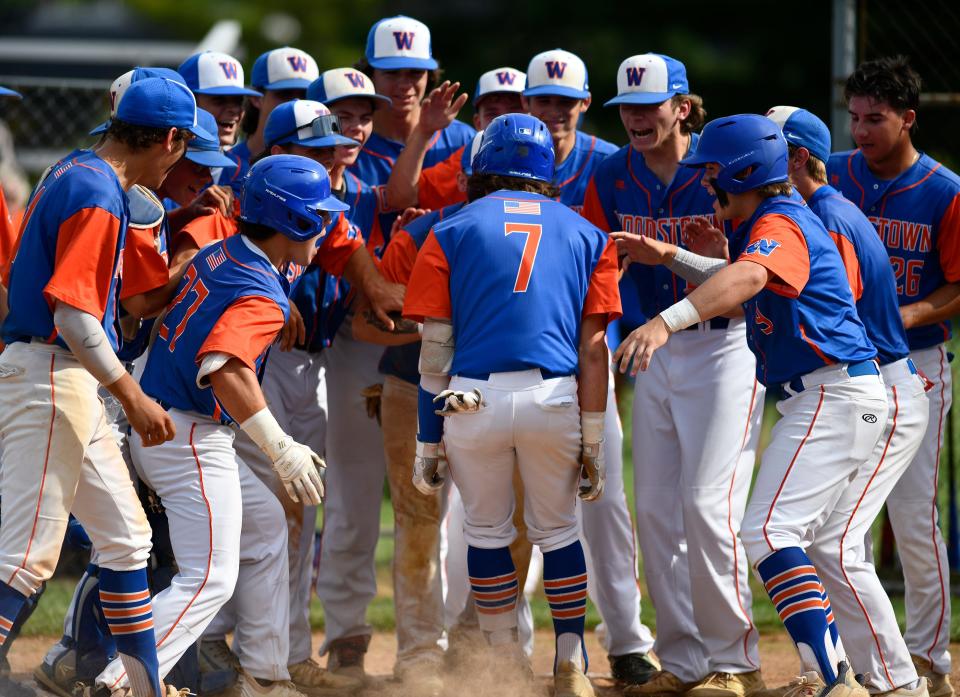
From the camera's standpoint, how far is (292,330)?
15.8 feet

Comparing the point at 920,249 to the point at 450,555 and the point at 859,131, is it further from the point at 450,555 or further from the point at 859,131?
the point at 450,555

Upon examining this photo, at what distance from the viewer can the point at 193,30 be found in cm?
2269

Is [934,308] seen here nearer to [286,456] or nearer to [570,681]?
[570,681]

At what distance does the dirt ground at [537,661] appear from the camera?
5.02 m

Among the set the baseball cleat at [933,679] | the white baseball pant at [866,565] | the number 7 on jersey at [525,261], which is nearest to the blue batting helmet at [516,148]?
the number 7 on jersey at [525,261]

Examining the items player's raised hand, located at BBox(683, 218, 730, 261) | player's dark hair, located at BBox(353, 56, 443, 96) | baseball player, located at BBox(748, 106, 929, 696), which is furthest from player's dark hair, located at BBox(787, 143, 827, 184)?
player's dark hair, located at BBox(353, 56, 443, 96)

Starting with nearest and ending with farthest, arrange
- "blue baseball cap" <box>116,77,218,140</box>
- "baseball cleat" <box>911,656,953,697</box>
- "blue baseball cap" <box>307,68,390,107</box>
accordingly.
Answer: "blue baseball cap" <box>116,77,218,140</box>
"baseball cleat" <box>911,656,953,697</box>
"blue baseball cap" <box>307,68,390,107</box>

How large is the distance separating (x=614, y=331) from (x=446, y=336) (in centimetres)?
159

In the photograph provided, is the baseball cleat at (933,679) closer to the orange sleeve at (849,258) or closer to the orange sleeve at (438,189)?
the orange sleeve at (849,258)

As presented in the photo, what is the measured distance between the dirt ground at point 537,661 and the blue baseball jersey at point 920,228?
4.92 feet

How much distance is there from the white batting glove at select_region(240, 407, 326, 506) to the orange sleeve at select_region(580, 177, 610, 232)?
1.79 metres

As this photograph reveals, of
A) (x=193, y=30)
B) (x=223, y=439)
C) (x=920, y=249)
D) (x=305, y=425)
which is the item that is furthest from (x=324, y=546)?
(x=193, y=30)

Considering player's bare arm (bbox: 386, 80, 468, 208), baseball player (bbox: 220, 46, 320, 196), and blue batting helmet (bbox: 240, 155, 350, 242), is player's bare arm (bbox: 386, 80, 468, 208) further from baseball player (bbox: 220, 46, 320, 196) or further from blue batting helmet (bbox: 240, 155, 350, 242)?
blue batting helmet (bbox: 240, 155, 350, 242)

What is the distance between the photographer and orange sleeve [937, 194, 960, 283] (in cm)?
509
